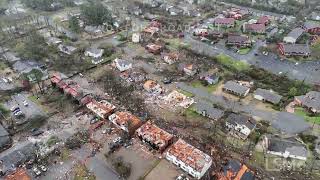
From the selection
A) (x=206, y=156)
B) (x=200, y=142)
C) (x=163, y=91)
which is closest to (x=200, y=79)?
(x=163, y=91)

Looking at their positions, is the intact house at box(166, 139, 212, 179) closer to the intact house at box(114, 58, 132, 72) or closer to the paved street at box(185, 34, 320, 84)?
the intact house at box(114, 58, 132, 72)

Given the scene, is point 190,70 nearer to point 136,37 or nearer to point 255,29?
point 136,37

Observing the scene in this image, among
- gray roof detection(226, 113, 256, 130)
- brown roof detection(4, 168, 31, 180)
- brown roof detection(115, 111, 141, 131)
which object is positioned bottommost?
→ brown roof detection(4, 168, 31, 180)

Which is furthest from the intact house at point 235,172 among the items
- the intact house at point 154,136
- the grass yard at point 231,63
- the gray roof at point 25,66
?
the gray roof at point 25,66

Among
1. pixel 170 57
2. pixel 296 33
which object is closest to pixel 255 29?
pixel 296 33

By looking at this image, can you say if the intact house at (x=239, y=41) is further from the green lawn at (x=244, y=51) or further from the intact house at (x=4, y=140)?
the intact house at (x=4, y=140)

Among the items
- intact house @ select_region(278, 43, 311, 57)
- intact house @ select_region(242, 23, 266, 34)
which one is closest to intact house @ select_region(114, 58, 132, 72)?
intact house @ select_region(242, 23, 266, 34)

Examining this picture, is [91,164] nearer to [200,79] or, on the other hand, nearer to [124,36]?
[200,79]
